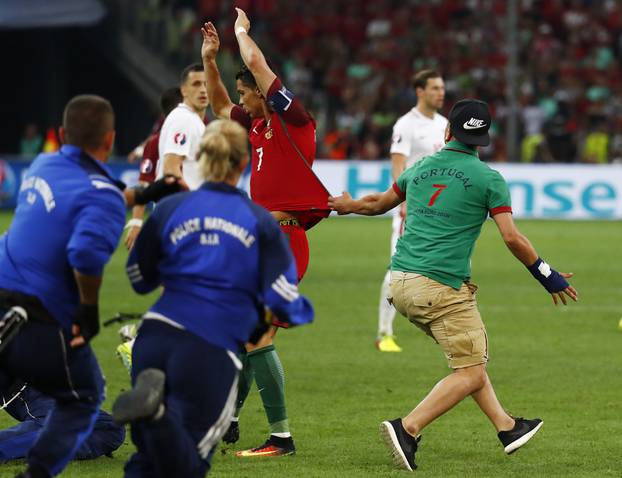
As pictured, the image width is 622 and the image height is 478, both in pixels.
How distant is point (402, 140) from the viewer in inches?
499

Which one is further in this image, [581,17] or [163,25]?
[581,17]

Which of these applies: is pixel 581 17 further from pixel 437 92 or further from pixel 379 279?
pixel 437 92

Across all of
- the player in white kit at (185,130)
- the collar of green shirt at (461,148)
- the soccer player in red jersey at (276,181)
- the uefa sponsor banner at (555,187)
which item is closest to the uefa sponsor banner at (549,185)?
the uefa sponsor banner at (555,187)

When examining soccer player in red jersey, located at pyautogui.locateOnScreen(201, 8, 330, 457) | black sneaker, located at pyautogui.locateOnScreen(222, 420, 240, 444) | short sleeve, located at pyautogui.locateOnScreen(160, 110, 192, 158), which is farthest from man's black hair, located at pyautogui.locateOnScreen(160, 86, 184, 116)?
black sneaker, located at pyautogui.locateOnScreen(222, 420, 240, 444)

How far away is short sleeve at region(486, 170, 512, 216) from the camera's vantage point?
7.71 meters

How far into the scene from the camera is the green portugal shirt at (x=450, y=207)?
7.75m

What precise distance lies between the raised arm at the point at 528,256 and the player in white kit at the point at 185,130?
3296 mm

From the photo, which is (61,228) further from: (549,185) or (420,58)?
(420,58)

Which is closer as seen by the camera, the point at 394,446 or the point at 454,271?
the point at 394,446

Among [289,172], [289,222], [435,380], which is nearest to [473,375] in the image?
[289,222]

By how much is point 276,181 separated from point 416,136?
4.36 meters

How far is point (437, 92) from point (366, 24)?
26.2 metres

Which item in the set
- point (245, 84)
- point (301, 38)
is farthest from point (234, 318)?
point (301, 38)

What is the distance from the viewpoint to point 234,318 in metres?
5.83
